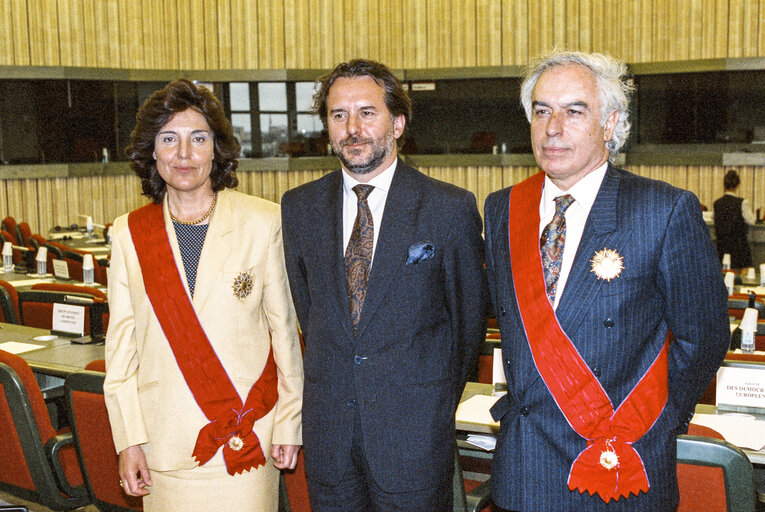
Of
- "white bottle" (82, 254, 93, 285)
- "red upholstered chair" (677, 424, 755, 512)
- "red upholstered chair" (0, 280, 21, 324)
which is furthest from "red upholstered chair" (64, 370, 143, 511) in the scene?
"white bottle" (82, 254, 93, 285)

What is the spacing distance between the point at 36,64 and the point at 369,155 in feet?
39.9

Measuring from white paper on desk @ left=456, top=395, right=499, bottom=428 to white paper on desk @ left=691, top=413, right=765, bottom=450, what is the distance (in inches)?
33.2

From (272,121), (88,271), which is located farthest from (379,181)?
(272,121)

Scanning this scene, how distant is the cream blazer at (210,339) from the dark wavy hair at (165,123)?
0.11 m

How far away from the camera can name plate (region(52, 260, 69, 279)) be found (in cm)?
739

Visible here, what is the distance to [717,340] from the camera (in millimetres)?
2012

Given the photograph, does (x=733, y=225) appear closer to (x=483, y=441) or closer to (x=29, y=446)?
(x=483, y=441)

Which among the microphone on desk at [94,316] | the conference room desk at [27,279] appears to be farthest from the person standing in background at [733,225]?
the microphone on desk at [94,316]

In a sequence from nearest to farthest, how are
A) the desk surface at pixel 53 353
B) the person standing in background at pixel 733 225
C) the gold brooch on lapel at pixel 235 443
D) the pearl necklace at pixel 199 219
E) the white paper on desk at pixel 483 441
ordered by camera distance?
the gold brooch on lapel at pixel 235 443
the pearl necklace at pixel 199 219
the white paper on desk at pixel 483 441
the desk surface at pixel 53 353
the person standing in background at pixel 733 225

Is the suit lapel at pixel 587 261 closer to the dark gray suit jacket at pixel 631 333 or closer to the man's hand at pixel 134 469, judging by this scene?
the dark gray suit jacket at pixel 631 333

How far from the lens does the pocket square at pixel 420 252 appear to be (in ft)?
7.67

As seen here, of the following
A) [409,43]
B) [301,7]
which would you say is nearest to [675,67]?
[409,43]

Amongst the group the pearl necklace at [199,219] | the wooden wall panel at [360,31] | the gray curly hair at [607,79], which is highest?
the wooden wall panel at [360,31]

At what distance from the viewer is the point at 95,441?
9.81 ft
